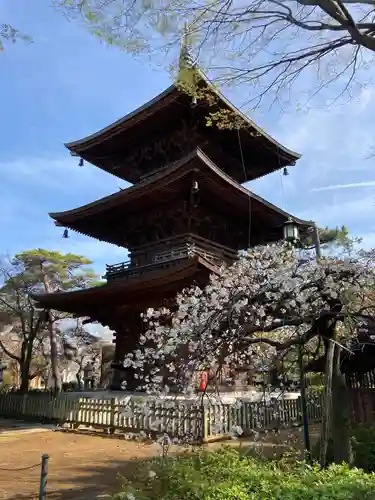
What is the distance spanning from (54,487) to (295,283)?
181 inches

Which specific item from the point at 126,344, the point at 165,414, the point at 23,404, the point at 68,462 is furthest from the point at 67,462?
the point at 23,404

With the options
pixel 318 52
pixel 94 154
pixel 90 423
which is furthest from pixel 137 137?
pixel 318 52

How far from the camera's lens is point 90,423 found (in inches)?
483

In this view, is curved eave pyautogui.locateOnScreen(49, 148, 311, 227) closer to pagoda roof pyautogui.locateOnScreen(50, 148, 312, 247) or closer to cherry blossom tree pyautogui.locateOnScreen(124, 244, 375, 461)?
pagoda roof pyautogui.locateOnScreen(50, 148, 312, 247)

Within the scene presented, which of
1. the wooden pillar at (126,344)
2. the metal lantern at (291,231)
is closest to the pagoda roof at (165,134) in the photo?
the metal lantern at (291,231)

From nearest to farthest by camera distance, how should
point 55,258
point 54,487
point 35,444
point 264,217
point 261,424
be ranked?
point 54,487, point 35,444, point 261,424, point 264,217, point 55,258

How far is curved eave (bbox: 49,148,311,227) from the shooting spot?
473 inches

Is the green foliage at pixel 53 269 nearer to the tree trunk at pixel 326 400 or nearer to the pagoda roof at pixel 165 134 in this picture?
the pagoda roof at pixel 165 134

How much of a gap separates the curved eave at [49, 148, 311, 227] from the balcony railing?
2.05m

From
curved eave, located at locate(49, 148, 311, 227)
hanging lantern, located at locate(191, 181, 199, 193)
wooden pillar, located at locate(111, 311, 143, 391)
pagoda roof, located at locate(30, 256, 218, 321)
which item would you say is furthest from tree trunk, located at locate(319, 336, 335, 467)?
wooden pillar, located at locate(111, 311, 143, 391)

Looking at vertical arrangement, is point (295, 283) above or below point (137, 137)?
below

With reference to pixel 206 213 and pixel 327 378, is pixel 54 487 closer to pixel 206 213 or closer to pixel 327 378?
pixel 327 378

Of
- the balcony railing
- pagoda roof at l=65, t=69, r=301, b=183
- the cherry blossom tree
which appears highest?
pagoda roof at l=65, t=69, r=301, b=183

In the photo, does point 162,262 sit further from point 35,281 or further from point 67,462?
point 35,281
